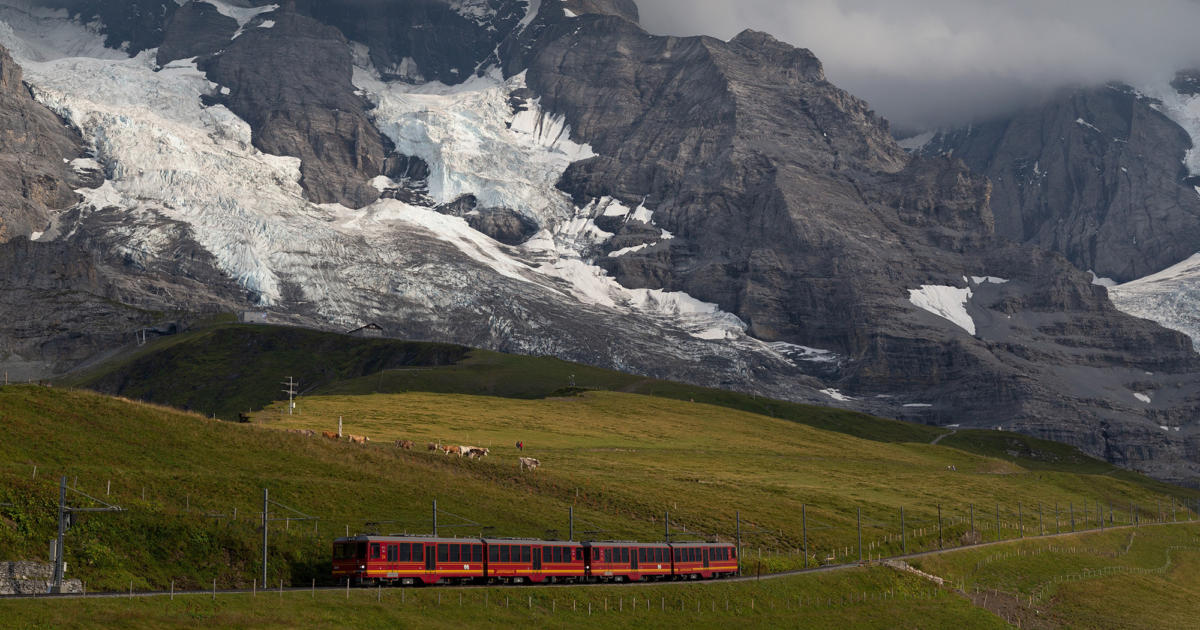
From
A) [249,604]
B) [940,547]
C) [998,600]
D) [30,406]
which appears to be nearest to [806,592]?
[998,600]

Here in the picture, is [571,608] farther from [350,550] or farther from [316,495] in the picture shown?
[316,495]

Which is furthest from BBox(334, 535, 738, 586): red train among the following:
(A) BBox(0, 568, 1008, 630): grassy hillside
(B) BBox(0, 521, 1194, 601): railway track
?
(A) BBox(0, 568, 1008, 630): grassy hillside

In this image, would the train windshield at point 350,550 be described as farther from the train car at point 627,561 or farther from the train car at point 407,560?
the train car at point 627,561

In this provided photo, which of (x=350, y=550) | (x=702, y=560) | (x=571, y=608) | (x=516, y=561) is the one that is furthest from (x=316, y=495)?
(x=702, y=560)

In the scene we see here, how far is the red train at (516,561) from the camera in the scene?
71938mm

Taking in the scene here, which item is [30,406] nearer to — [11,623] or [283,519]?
[283,519]

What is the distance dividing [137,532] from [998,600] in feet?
240

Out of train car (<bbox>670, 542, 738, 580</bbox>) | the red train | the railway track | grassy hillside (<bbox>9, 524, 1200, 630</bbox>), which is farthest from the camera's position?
train car (<bbox>670, 542, 738, 580</bbox>)

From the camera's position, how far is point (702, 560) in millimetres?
93188

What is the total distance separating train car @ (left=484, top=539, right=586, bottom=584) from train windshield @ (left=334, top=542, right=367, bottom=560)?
9.24 meters

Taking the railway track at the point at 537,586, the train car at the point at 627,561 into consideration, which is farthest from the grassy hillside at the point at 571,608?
the train car at the point at 627,561

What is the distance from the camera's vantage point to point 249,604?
202 ft

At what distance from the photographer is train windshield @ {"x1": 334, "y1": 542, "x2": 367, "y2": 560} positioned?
7138 cm

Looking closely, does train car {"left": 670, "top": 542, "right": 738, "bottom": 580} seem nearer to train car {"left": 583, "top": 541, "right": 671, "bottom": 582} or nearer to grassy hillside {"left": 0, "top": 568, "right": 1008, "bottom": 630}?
train car {"left": 583, "top": 541, "right": 671, "bottom": 582}
